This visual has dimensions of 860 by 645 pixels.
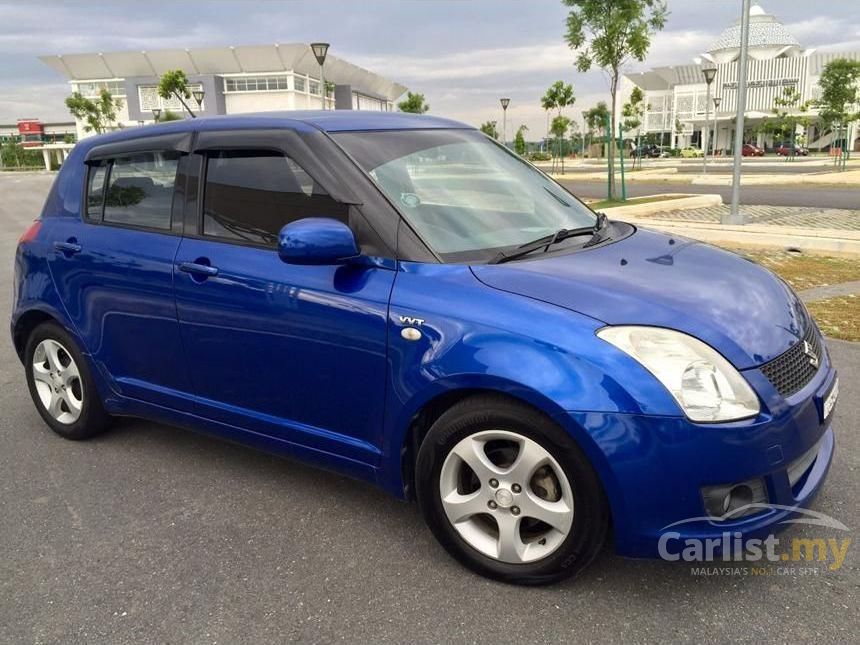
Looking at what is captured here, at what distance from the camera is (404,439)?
277 centimetres

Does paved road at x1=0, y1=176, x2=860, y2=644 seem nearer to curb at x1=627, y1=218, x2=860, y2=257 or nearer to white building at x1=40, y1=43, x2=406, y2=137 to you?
curb at x1=627, y1=218, x2=860, y2=257

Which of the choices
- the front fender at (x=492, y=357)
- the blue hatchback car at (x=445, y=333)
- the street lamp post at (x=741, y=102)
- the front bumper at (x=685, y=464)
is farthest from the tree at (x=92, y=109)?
the front bumper at (x=685, y=464)

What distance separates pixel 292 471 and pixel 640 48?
16.5 meters

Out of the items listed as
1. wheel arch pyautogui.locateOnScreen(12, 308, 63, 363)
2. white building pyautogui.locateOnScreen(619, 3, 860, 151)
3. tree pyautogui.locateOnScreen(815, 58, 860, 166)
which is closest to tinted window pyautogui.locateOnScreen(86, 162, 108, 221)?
wheel arch pyautogui.locateOnScreen(12, 308, 63, 363)

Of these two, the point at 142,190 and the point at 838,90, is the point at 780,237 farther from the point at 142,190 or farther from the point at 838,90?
the point at 838,90

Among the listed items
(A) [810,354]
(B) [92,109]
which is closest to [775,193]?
(A) [810,354]

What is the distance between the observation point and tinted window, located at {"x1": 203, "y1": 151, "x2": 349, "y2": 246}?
3107 millimetres

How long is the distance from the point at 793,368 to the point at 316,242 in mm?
1773

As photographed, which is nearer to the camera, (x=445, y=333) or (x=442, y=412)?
(x=445, y=333)

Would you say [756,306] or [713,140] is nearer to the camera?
[756,306]

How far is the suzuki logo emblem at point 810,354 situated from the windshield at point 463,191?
1.15m

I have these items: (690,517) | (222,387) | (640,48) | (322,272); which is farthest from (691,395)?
(640,48)

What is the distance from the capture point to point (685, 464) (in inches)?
89.4

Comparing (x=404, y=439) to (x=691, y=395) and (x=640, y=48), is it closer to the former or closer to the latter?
(x=691, y=395)
